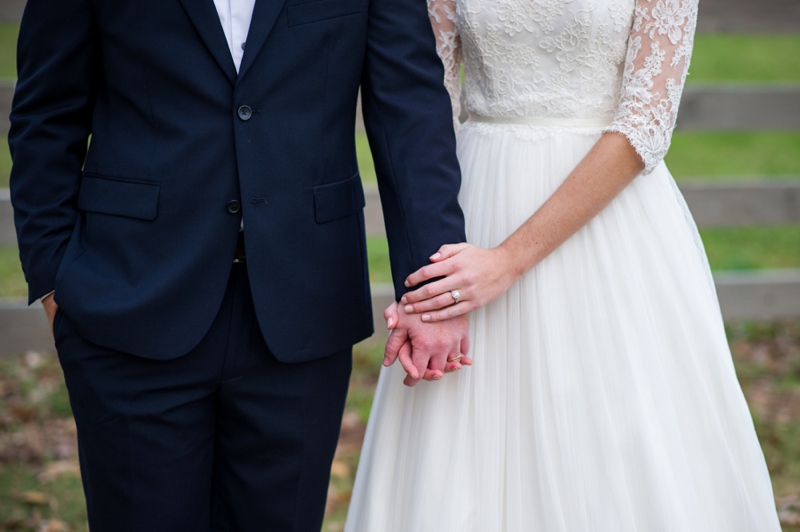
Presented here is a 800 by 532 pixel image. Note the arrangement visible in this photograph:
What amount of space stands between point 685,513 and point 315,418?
0.85 m

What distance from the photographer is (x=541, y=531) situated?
69.2 inches

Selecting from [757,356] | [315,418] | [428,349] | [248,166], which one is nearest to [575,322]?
[428,349]

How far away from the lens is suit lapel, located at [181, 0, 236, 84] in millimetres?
1566

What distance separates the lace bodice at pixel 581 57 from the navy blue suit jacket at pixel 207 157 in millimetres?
163

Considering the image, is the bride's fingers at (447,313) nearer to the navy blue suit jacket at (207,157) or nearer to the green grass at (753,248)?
the navy blue suit jacket at (207,157)

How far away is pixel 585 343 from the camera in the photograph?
1.78 meters

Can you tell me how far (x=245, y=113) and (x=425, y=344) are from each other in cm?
62

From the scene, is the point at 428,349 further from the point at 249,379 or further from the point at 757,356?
the point at 757,356

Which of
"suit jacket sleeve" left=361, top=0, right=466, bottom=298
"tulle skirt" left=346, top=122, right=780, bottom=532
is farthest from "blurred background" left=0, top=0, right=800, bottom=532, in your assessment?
"suit jacket sleeve" left=361, top=0, right=466, bottom=298

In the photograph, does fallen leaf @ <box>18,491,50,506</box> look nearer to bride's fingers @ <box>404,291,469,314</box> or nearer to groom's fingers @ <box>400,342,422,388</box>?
groom's fingers @ <box>400,342,422,388</box>

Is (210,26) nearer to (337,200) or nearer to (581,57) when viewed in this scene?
(337,200)

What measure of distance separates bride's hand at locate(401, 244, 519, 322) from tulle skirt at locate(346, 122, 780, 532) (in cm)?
14

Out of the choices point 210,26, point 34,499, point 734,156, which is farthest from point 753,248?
point 210,26

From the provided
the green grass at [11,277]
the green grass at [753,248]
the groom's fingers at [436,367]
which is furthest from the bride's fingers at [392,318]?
the green grass at [753,248]
